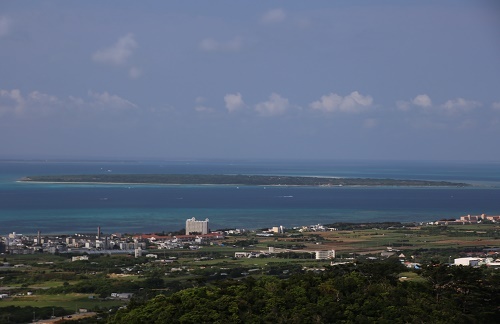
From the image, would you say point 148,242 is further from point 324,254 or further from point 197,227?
point 324,254

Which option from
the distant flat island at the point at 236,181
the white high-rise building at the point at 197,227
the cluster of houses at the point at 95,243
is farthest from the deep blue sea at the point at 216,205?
the cluster of houses at the point at 95,243

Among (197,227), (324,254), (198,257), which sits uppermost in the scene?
(197,227)

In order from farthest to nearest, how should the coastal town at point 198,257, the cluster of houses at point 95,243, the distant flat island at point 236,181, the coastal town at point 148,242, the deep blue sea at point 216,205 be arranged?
the distant flat island at point 236,181
the deep blue sea at point 216,205
the cluster of houses at point 95,243
the coastal town at point 148,242
the coastal town at point 198,257

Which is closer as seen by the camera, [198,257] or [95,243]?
[198,257]

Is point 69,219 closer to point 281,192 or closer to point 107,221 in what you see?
point 107,221

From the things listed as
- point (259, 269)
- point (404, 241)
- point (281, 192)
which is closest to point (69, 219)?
point (404, 241)

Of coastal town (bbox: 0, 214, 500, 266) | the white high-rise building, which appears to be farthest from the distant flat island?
the white high-rise building

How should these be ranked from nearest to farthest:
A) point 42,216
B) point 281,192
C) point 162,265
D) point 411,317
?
1. point 411,317
2. point 162,265
3. point 42,216
4. point 281,192

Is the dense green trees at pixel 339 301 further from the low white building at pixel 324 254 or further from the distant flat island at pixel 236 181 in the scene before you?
the distant flat island at pixel 236 181

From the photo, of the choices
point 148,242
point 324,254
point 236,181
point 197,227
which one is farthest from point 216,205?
point 324,254
